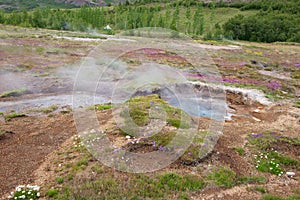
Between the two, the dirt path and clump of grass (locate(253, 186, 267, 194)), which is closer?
clump of grass (locate(253, 186, 267, 194))

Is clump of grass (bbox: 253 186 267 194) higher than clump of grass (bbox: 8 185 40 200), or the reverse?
clump of grass (bbox: 8 185 40 200)

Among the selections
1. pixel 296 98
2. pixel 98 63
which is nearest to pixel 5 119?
pixel 98 63

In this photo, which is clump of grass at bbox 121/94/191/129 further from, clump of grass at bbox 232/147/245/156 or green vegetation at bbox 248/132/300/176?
green vegetation at bbox 248/132/300/176

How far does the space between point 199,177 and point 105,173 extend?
376 cm

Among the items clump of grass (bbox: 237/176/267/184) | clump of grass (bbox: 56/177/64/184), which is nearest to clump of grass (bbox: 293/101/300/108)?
clump of grass (bbox: 237/176/267/184)

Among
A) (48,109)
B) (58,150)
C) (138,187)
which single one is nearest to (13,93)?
(48,109)

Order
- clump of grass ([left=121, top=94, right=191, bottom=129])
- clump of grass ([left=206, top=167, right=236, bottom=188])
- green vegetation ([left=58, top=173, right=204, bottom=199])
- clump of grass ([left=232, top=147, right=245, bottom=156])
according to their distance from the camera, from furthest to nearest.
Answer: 1. clump of grass ([left=121, top=94, right=191, bottom=129])
2. clump of grass ([left=232, top=147, right=245, bottom=156])
3. clump of grass ([left=206, top=167, right=236, bottom=188])
4. green vegetation ([left=58, top=173, right=204, bottom=199])

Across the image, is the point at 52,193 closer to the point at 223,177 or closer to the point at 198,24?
the point at 223,177

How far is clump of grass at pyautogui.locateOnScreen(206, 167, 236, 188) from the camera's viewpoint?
10031 millimetres

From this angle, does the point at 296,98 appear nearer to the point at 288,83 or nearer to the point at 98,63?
the point at 288,83

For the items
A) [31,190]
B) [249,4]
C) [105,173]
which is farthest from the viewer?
[249,4]

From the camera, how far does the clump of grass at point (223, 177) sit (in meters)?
10.0

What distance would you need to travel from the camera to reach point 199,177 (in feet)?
33.5

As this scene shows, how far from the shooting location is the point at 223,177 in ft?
33.7
